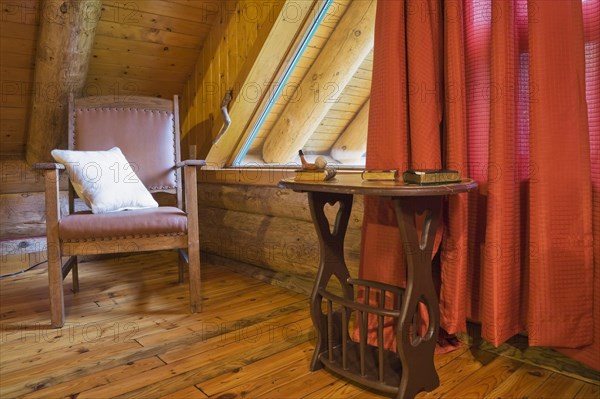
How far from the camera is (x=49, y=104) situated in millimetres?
2580

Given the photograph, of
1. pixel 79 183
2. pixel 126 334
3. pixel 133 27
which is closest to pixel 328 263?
pixel 126 334

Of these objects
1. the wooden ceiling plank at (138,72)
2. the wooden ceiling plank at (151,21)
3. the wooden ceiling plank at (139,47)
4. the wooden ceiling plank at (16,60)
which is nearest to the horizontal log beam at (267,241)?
the wooden ceiling plank at (138,72)

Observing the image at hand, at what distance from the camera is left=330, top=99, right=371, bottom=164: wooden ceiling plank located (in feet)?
9.28

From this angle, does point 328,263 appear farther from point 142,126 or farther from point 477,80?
point 142,126

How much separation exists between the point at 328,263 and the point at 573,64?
0.91 metres

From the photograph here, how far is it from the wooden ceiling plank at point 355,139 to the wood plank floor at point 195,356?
106 centimetres

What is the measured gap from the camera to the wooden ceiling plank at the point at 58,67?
223cm

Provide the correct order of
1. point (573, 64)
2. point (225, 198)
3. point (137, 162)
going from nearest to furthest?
point (573, 64) → point (137, 162) → point (225, 198)

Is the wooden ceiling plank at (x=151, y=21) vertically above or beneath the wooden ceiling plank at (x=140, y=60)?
above

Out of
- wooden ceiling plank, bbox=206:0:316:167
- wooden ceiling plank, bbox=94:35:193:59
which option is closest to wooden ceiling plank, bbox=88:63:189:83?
wooden ceiling plank, bbox=94:35:193:59

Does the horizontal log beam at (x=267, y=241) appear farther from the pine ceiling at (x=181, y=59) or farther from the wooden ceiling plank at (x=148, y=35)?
the wooden ceiling plank at (x=148, y=35)

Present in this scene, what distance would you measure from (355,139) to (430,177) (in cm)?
174

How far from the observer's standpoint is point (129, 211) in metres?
1.97

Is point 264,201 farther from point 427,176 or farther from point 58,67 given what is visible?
point 427,176
